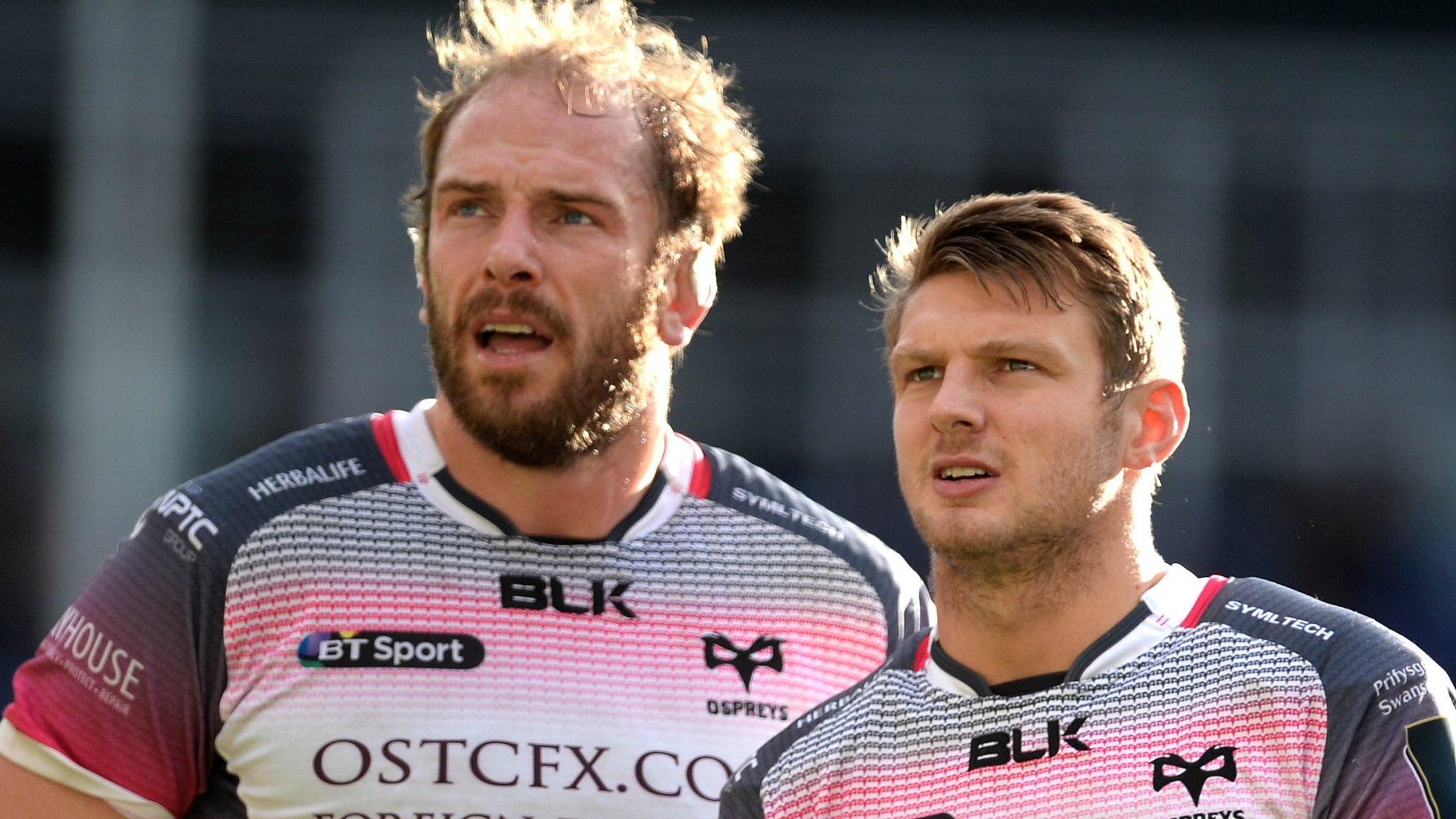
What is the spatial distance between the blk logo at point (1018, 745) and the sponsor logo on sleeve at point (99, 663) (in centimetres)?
118

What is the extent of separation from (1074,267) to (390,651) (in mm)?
1125

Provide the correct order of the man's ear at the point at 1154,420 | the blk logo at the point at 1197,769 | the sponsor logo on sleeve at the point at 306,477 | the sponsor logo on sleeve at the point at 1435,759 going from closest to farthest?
1. the sponsor logo on sleeve at the point at 1435,759
2. the blk logo at the point at 1197,769
3. the man's ear at the point at 1154,420
4. the sponsor logo on sleeve at the point at 306,477

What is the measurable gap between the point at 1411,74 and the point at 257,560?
6.35 meters

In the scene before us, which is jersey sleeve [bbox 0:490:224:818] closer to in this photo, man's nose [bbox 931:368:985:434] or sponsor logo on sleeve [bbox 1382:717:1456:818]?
man's nose [bbox 931:368:985:434]

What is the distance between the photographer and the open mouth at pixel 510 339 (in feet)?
9.03

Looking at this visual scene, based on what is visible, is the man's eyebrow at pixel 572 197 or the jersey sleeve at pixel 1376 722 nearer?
the jersey sleeve at pixel 1376 722

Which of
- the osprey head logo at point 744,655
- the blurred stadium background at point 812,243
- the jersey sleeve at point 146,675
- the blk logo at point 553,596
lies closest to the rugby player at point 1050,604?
the osprey head logo at point 744,655

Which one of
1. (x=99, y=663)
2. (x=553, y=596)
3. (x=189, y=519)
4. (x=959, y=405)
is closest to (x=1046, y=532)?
(x=959, y=405)

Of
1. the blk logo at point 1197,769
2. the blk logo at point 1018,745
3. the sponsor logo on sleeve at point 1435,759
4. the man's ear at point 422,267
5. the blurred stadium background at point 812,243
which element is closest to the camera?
the sponsor logo on sleeve at point 1435,759

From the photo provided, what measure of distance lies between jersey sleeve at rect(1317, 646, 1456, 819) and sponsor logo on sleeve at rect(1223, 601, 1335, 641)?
0.09 meters

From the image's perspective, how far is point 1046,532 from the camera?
2.48 meters

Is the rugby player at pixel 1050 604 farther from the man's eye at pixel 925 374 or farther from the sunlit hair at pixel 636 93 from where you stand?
the sunlit hair at pixel 636 93

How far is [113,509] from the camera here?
6715mm

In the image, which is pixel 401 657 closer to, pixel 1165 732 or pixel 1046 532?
pixel 1046 532
